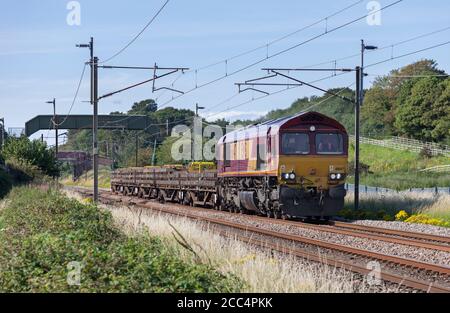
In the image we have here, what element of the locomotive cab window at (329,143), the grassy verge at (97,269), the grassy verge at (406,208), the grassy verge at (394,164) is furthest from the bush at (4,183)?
the grassy verge at (97,269)

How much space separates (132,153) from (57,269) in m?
81.9

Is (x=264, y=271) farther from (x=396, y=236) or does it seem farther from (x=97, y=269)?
(x=396, y=236)

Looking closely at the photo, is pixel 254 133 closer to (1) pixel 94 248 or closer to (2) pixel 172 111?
(1) pixel 94 248

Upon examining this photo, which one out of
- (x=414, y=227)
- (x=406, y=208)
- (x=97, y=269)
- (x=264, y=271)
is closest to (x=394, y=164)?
(x=406, y=208)

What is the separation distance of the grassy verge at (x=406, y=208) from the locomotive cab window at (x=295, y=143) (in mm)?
3936

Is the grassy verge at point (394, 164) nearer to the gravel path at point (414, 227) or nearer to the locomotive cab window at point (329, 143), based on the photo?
the locomotive cab window at point (329, 143)

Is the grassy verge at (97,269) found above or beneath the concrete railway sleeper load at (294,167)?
beneath

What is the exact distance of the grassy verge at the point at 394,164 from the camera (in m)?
56.7

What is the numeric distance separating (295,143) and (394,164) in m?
51.8

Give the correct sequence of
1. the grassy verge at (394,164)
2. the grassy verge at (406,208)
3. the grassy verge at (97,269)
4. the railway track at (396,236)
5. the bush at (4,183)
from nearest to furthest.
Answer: the grassy verge at (97,269)
the railway track at (396,236)
the grassy verge at (406,208)
the bush at (4,183)
the grassy verge at (394,164)

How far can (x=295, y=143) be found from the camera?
2531 centimetres

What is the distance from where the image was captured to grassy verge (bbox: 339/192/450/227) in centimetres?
2530

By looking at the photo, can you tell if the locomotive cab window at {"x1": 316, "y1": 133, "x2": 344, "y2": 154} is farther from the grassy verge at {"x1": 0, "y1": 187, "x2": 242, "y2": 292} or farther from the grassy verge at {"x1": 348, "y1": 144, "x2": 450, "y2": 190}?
the grassy verge at {"x1": 348, "y1": 144, "x2": 450, "y2": 190}
